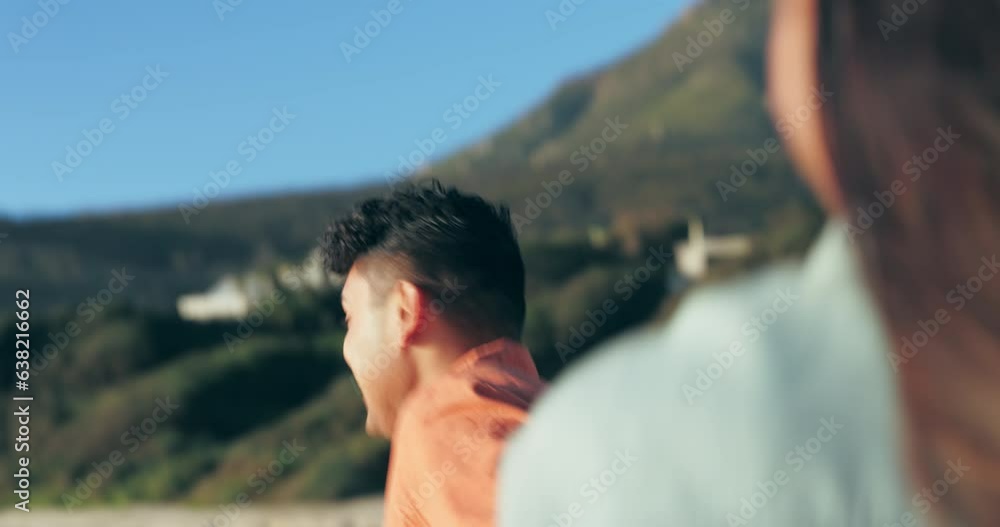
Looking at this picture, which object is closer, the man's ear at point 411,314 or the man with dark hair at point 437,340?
the man with dark hair at point 437,340

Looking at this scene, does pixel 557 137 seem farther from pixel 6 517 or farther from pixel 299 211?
pixel 6 517

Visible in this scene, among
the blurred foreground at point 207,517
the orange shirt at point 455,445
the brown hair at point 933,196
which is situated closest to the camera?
the brown hair at point 933,196

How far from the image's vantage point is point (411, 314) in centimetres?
131

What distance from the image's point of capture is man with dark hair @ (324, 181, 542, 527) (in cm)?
104

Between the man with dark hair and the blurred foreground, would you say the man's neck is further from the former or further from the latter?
the blurred foreground

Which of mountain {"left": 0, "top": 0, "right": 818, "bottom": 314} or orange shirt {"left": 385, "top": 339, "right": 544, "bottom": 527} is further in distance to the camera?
mountain {"left": 0, "top": 0, "right": 818, "bottom": 314}

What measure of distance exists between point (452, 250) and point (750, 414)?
0.77m

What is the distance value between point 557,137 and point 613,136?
125 inches

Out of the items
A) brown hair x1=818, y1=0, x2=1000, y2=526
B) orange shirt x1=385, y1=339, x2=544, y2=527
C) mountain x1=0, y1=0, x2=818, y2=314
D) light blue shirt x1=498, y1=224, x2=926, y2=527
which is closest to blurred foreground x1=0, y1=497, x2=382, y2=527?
mountain x1=0, y1=0, x2=818, y2=314

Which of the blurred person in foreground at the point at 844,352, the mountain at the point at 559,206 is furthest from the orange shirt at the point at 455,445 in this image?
the mountain at the point at 559,206

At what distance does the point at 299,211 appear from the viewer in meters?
18.3

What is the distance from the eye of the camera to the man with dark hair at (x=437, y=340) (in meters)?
1.04

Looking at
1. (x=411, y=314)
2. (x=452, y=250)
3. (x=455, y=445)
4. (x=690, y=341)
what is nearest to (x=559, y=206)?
(x=452, y=250)

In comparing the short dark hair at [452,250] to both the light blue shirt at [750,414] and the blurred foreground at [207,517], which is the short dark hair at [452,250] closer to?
the light blue shirt at [750,414]
